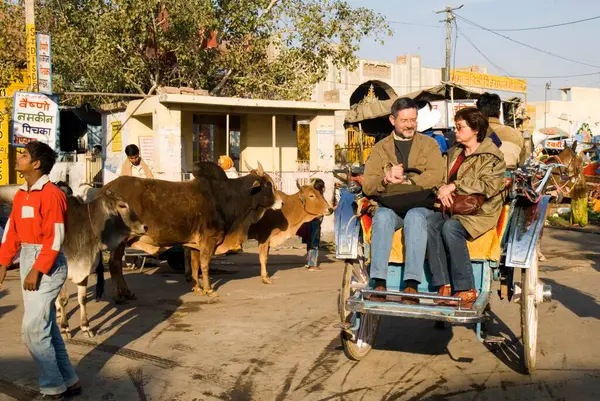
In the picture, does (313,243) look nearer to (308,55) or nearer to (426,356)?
(426,356)

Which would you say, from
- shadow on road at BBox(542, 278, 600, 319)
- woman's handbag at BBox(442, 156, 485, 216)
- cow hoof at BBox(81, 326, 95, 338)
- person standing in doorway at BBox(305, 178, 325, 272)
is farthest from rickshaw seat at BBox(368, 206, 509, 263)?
person standing in doorway at BBox(305, 178, 325, 272)

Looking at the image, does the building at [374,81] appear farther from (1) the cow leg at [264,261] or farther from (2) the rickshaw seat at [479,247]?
(2) the rickshaw seat at [479,247]

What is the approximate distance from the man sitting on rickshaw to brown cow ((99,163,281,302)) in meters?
A: 4.14

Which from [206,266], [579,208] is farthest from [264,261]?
[579,208]

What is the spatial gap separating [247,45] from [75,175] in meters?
6.29

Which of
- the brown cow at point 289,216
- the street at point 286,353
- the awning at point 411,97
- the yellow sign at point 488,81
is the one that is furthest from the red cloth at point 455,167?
the yellow sign at point 488,81

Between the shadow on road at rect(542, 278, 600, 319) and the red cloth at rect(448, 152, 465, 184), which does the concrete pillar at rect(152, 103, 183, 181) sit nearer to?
the shadow on road at rect(542, 278, 600, 319)

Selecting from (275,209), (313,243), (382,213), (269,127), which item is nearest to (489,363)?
(382,213)

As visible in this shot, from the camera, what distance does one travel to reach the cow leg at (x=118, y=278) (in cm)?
891

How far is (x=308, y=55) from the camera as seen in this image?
2062cm

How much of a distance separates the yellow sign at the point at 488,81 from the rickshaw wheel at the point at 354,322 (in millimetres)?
29386

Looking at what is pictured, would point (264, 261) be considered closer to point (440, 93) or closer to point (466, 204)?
point (466, 204)

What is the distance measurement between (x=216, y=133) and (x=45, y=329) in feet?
48.6

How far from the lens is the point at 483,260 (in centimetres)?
570
